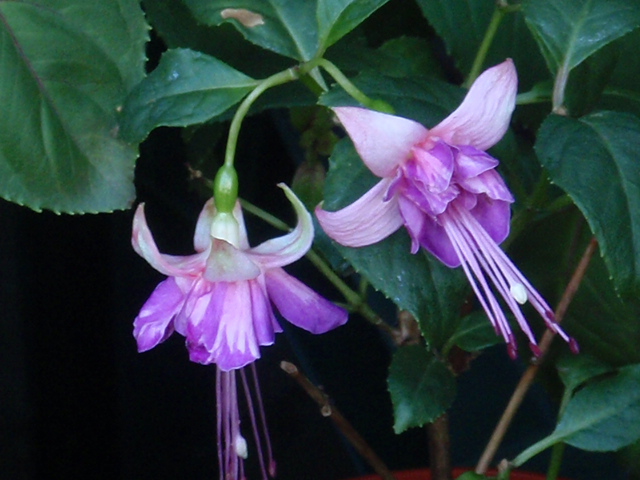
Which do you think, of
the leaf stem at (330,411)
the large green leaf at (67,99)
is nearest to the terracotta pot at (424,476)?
the leaf stem at (330,411)

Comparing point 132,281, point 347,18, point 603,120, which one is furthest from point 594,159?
point 132,281

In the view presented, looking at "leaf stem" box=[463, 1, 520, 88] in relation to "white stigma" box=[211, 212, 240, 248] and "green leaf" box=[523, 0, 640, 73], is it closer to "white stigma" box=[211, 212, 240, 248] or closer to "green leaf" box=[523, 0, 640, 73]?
"green leaf" box=[523, 0, 640, 73]

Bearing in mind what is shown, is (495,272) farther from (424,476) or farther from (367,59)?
(424,476)

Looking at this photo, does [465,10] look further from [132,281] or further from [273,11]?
[132,281]

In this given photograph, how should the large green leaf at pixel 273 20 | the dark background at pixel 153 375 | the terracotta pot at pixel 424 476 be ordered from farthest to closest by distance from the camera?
the dark background at pixel 153 375 < the terracotta pot at pixel 424 476 < the large green leaf at pixel 273 20

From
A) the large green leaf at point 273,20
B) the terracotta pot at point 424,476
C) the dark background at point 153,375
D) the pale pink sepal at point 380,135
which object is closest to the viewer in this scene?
the pale pink sepal at point 380,135

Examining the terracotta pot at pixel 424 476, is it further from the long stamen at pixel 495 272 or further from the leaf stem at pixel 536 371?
the long stamen at pixel 495 272
